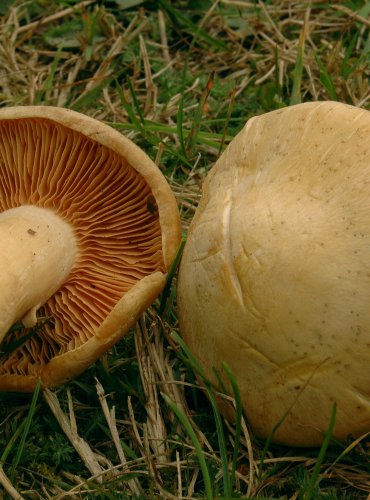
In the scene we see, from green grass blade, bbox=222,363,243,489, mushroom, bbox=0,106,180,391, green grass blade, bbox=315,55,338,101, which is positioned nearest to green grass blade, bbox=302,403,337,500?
green grass blade, bbox=222,363,243,489

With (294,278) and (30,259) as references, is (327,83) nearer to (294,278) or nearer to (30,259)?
(294,278)

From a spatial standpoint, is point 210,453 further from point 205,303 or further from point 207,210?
point 207,210

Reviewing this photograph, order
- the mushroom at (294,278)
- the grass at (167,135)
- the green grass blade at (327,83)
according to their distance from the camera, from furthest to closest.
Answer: the green grass blade at (327,83) < the grass at (167,135) < the mushroom at (294,278)

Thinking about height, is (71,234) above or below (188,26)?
below

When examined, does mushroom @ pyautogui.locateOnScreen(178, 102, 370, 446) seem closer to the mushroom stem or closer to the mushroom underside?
the mushroom underside

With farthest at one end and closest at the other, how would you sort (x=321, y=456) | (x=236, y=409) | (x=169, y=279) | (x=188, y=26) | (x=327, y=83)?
(x=188, y=26) → (x=327, y=83) → (x=169, y=279) → (x=236, y=409) → (x=321, y=456)

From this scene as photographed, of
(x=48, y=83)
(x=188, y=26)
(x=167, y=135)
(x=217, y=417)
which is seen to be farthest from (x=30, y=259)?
(x=188, y=26)

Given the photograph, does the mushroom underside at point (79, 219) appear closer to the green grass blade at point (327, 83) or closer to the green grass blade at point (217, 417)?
the green grass blade at point (217, 417)

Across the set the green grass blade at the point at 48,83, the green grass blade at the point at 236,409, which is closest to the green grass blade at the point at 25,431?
the green grass blade at the point at 236,409
